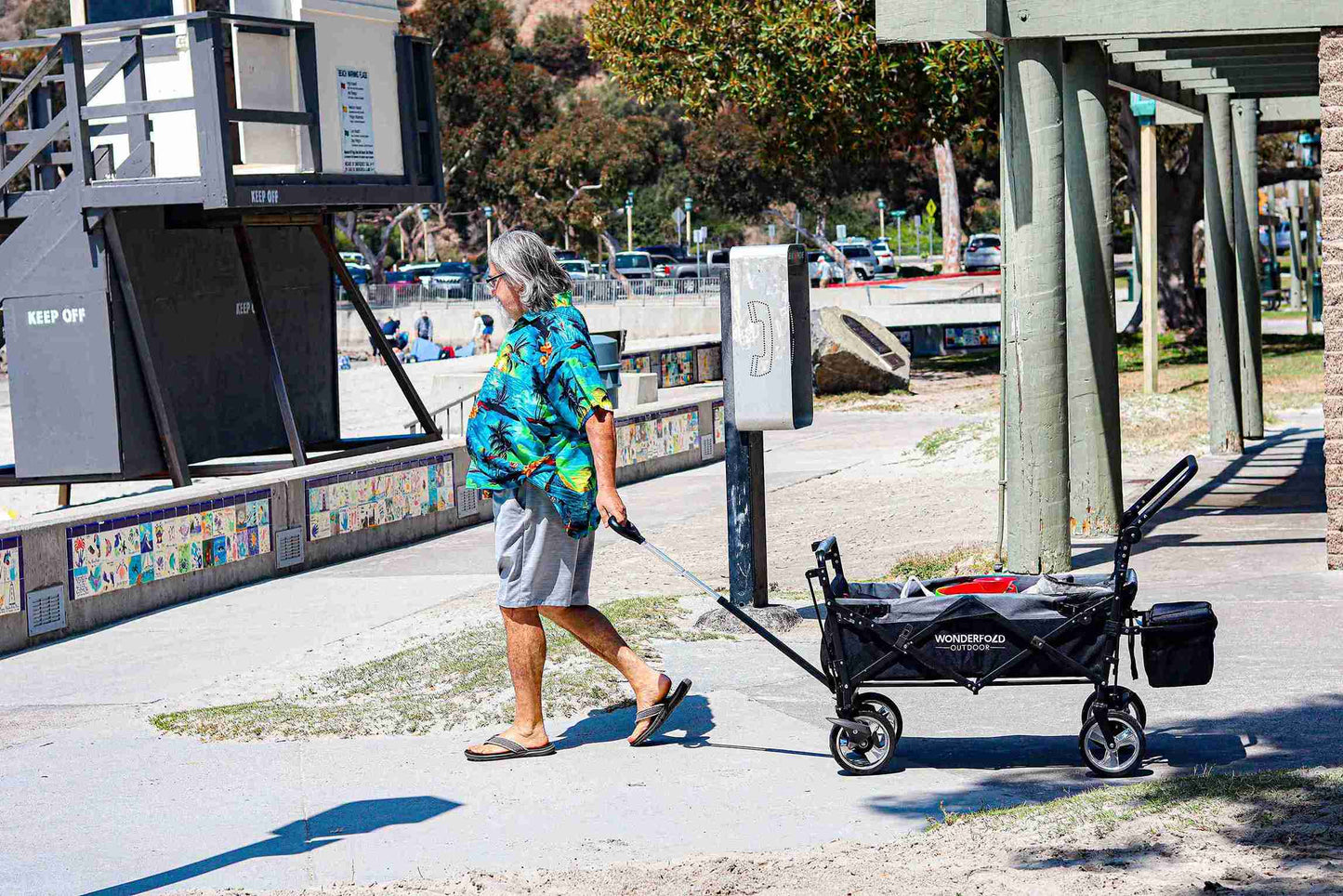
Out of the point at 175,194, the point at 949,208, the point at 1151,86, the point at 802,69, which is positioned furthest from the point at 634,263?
the point at 175,194

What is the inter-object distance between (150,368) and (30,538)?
4.50m

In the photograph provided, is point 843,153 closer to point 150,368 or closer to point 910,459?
point 910,459

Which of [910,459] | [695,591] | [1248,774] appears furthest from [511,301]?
[910,459]

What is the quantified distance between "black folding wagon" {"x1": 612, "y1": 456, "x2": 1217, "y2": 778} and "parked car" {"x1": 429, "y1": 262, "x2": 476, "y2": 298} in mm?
46506

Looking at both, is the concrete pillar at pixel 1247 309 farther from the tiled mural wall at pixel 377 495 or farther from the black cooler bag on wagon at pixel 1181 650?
the black cooler bag on wagon at pixel 1181 650

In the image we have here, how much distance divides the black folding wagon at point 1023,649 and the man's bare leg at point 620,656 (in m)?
0.58

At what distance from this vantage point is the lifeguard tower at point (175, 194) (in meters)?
13.0

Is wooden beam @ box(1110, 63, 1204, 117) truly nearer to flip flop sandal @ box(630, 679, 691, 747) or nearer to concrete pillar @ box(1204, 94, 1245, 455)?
concrete pillar @ box(1204, 94, 1245, 455)

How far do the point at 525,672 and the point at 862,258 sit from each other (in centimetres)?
5707

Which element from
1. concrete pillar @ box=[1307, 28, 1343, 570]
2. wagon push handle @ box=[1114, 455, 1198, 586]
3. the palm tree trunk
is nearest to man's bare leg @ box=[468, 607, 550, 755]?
wagon push handle @ box=[1114, 455, 1198, 586]

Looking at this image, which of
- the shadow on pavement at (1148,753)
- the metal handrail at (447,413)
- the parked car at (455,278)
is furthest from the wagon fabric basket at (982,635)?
the parked car at (455,278)

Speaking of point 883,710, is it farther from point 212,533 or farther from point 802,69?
point 802,69

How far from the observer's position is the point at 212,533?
10.7 meters

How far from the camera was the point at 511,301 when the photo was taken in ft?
20.6
